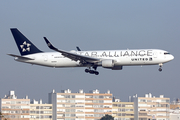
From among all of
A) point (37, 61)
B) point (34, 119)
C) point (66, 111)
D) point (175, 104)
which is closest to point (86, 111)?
point (66, 111)

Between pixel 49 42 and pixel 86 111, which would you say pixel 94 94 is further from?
pixel 49 42

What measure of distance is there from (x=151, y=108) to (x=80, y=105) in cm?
3037

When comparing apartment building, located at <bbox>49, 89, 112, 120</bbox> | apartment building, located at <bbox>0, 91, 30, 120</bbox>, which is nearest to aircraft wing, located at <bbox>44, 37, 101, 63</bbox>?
apartment building, located at <bbox>0, 91, 30, 120</bbox>

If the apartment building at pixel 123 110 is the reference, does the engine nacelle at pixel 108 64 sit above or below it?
above

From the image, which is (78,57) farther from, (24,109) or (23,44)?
(24,109)

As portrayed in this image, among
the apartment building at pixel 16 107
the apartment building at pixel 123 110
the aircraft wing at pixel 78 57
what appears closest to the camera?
the aircraft wing at pixel 78 57

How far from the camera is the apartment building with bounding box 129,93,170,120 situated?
542 feet

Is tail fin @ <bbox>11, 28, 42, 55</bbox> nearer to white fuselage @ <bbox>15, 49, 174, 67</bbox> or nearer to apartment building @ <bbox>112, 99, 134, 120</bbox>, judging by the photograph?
white fuselage @ <bbox>15, 49, 174, 67</bbox>

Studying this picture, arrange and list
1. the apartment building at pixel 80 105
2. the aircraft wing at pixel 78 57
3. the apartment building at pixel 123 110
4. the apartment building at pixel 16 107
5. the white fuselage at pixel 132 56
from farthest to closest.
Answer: the apartment building at pixel 123 110, the apartment building at pixel 80 105, the apartment building at pixel 16 107, the aircraft wing at pixel 78 57, the white fuselage at pixel 132 56

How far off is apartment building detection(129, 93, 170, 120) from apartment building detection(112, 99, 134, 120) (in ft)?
7.60

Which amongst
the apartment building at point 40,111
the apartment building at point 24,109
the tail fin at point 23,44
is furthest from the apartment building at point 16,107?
the tail fin at point 23,44

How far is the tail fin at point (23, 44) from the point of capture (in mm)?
84188

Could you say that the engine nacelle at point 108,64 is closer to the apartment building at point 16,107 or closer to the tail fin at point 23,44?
the tail fin at point 23,44

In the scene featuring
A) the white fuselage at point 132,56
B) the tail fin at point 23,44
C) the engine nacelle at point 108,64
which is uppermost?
the tail fin at point 23,44
